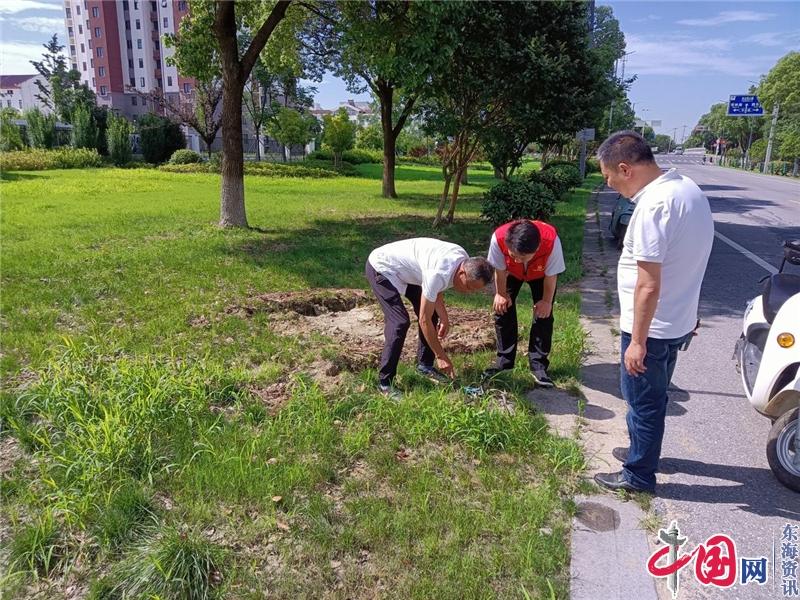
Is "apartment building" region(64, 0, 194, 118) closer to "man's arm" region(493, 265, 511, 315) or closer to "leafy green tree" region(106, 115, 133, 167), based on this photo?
"leafy green tree" region(106, 115, 133, 167)

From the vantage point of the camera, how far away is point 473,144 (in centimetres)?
1312

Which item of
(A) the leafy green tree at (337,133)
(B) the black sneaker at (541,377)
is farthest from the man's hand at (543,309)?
(A) the leafy green tree at (337,133)

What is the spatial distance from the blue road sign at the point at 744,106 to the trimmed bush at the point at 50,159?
53790 millimetres

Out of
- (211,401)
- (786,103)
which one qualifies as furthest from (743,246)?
(786,103)

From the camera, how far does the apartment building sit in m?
64.8

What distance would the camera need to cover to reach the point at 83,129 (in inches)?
1303

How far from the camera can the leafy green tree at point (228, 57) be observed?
10859 millimetres

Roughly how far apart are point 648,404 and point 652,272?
77 cm

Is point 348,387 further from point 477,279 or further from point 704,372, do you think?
point 704,372

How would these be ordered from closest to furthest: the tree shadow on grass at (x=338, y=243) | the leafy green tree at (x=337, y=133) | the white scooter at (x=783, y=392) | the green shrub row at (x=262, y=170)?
A: the white scooter at (x=783, y=392)
the tree shadow on grass at (x=338, y=243)
the green shrub row at (x=262, y=170)
the leafy green tree at (x=337, y=133)

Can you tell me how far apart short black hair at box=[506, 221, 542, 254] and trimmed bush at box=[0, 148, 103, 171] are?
27936mm

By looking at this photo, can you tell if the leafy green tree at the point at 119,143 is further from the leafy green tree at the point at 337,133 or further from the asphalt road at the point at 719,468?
the asphalt road at the point at 719,468

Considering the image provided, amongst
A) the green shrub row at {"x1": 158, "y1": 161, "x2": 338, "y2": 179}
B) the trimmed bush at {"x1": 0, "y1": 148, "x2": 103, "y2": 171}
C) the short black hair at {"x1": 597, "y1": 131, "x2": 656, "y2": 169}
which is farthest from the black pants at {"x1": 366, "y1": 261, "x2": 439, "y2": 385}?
the trimmed bush at {"x1": 0, "y1": 148, "x2": 103, "y2": 171}

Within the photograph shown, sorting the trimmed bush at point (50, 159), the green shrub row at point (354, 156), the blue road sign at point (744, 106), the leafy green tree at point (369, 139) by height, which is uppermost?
the blue road sign at point (744, 106)
